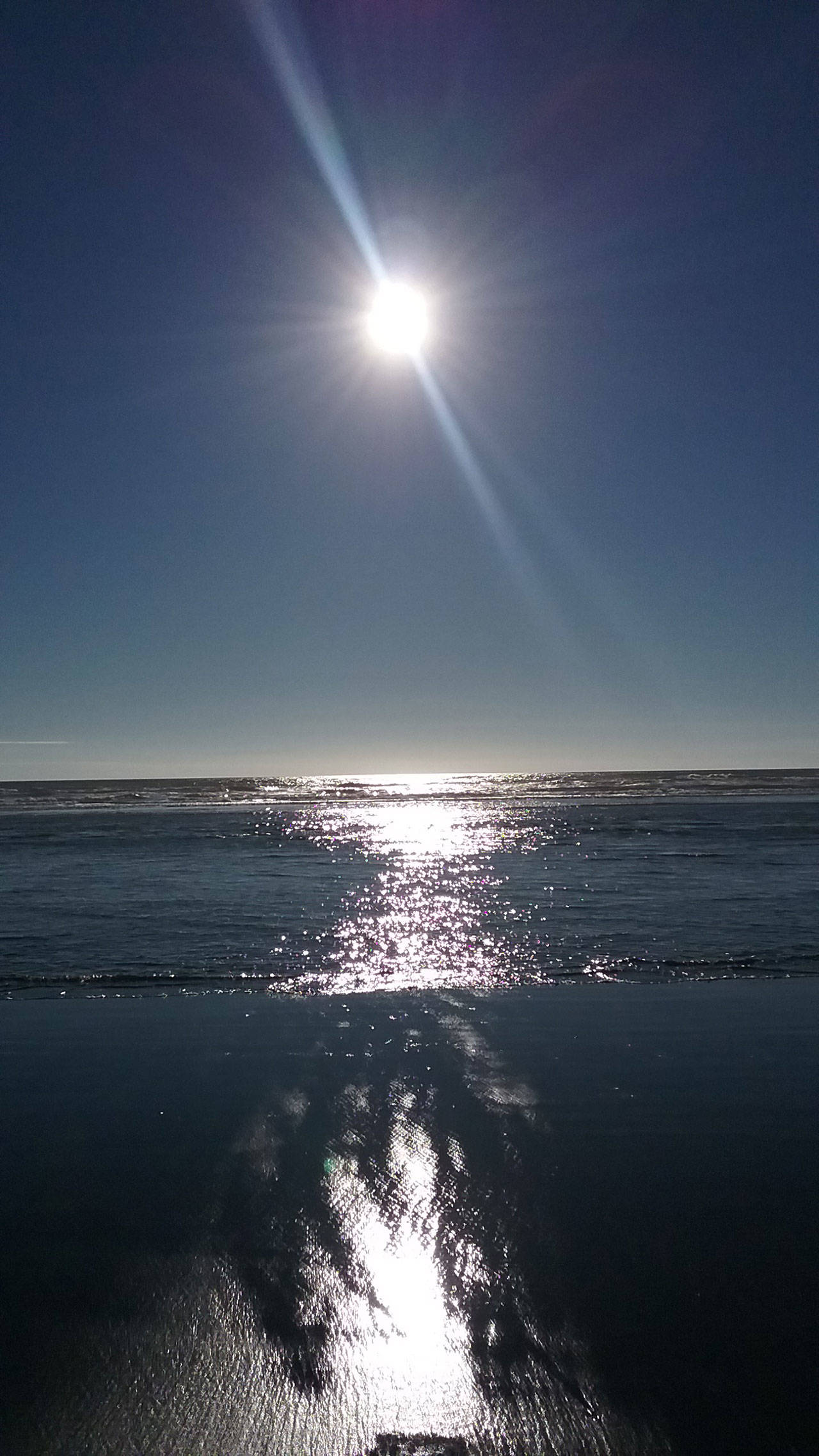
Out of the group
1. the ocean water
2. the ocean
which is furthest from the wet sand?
the ocean water

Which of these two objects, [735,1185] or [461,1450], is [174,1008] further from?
[461,1450]

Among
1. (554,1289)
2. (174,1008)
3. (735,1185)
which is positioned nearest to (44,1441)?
(554,1289)

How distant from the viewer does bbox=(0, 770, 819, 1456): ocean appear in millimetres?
3143

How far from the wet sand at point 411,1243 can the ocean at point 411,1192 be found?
0.05 ft

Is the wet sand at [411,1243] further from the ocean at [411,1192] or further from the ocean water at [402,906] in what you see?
the ocean water at [402,906]

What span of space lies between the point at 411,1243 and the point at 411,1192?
20.8 inches

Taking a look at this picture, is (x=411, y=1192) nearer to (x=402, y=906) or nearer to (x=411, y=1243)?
(x=411, y=1243)

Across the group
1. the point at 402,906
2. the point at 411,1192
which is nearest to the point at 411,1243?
the point at 411,1192

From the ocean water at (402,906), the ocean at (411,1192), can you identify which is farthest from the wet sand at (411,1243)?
the ocean water at (402,906)

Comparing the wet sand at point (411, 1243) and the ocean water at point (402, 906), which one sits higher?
the ocean water at point (402, 906)

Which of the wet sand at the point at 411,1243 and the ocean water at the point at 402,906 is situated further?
the ocean water at the point at 402,906

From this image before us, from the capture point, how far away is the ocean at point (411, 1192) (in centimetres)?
314

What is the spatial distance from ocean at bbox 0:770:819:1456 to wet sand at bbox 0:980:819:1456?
0.02 m

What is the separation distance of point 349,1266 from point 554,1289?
916mm
